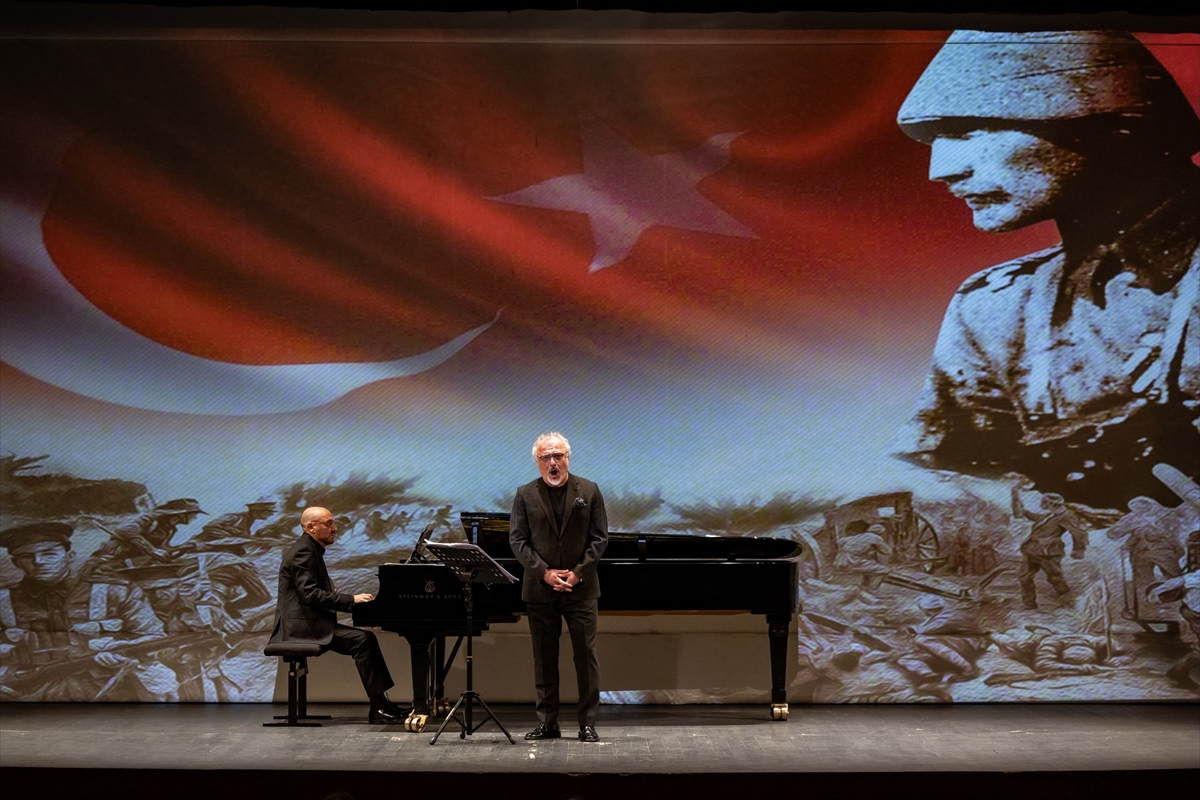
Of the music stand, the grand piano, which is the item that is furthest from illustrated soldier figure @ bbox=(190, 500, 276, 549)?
the music stand

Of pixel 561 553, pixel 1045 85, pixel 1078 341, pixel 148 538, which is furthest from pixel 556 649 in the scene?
pixel 1045 85

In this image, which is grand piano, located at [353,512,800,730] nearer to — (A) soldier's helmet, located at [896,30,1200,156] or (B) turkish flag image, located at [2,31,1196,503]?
(B) turkish flag image, located at [2,31,1196,503]

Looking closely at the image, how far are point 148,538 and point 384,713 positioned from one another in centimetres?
201

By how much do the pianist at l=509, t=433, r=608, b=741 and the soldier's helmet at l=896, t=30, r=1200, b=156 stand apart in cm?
326

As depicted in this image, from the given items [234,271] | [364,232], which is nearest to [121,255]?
[234,271]

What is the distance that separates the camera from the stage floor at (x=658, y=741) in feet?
17.7

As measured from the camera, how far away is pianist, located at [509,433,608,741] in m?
6.02

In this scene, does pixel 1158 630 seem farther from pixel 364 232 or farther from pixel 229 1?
pixel 229 1

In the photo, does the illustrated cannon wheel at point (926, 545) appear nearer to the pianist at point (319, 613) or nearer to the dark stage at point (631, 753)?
the dark stage at point (631, 753)

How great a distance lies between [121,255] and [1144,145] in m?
6.21

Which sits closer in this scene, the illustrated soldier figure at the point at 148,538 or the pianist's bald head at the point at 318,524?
the pianist's bald head at the point at 318,524

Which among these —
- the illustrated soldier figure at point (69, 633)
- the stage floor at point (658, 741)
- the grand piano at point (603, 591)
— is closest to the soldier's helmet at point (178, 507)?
the illustrated soldier figure at point (69, 633)

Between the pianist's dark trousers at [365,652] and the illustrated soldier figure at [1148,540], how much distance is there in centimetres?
432

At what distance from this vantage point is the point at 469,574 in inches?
230
